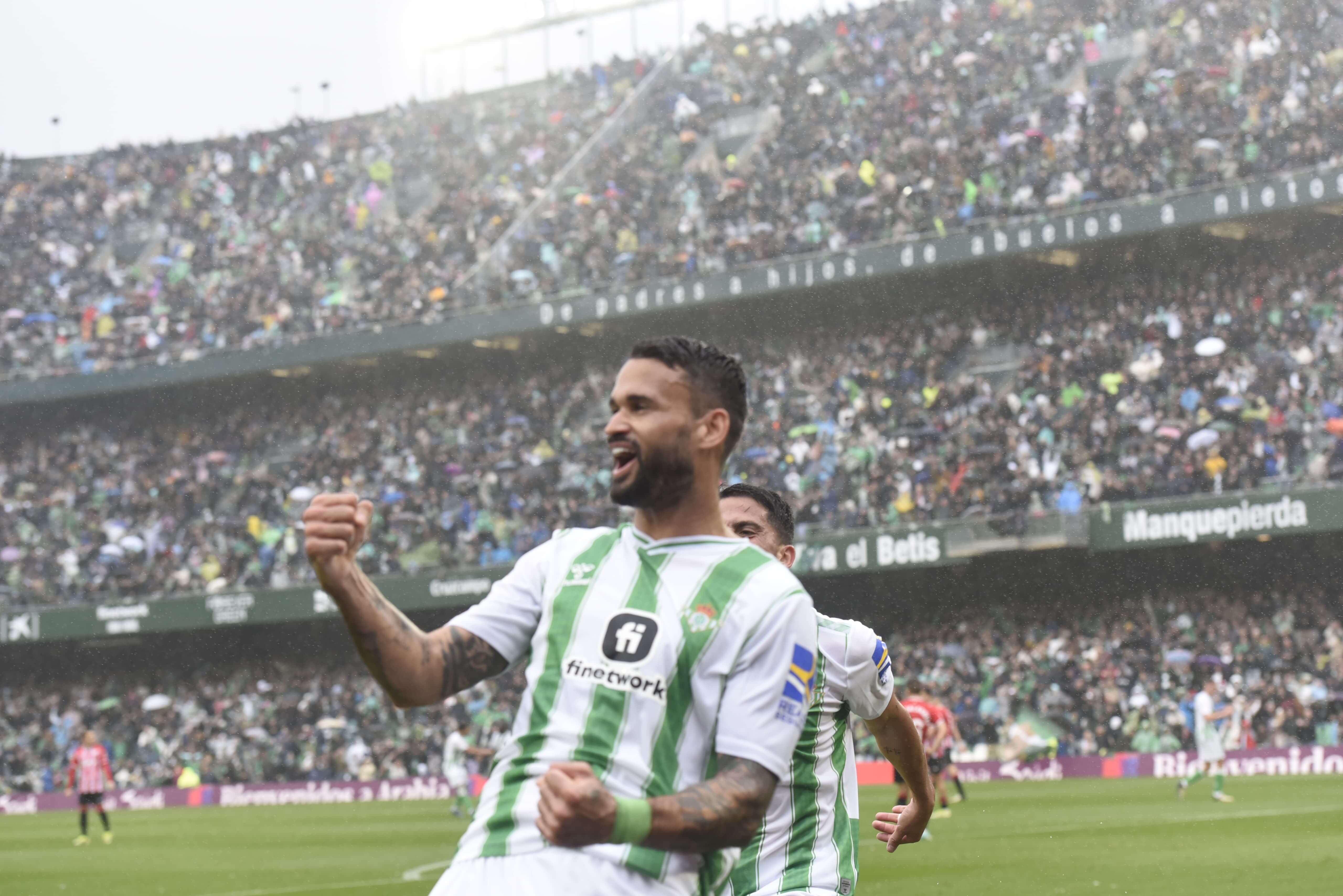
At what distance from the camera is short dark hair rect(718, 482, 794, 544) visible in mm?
6156

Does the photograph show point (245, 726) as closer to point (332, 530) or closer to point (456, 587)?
point (456, 587)

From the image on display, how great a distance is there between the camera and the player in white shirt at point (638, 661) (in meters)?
3.32

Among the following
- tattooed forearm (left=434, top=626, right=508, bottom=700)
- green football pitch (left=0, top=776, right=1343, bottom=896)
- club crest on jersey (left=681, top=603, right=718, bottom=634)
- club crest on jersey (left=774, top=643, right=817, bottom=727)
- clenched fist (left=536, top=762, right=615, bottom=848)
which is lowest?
green football pitch (left=0, top=776, right=1343, bottom=896)

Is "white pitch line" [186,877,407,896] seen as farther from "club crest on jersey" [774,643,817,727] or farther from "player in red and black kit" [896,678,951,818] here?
"club crest on jersey" [774,643,817,727]

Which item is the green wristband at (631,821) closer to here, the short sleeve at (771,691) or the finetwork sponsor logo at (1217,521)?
the short sleeve at (771,691)

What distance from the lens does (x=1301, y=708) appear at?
27.1 meters

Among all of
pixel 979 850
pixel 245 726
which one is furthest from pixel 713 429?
pixel 245 726

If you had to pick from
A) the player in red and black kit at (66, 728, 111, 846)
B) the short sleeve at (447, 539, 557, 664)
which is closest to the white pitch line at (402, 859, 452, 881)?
the player in red and black kit at (66, 728, 111, 846)

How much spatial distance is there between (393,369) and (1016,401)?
17875 millimetres

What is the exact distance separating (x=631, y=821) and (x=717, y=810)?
0.74 feet

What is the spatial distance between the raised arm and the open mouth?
514mm

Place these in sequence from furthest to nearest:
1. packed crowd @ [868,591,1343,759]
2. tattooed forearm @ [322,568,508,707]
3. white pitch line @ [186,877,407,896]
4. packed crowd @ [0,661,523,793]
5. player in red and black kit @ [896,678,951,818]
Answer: packed crowd @ [0,661,523,793], packed crowd @ [868,591,1343,759], player in red and black kit @ [896,678,951,818], white pitch line @ [186,877,407,896], tattooed forearm @ [322,568,508,707]

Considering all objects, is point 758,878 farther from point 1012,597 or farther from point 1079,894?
point 1012,597

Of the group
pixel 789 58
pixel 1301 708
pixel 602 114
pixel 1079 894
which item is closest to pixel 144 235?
pixel 602 114
